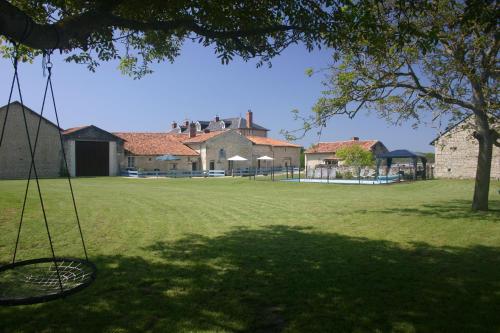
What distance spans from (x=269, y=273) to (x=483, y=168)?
9702 millimetres

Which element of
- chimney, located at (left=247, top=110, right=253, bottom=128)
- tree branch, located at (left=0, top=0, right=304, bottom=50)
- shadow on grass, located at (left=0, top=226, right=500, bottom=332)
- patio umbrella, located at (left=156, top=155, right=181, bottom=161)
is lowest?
shadow on grass, located at (left=0, top=226, right=500, bottom=332)

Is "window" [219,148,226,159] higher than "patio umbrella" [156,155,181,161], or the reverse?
"window" [219,148,226,159]

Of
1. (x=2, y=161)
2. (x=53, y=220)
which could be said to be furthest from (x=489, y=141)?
(x=2, y=161)

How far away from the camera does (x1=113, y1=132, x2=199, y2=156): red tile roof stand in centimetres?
4462

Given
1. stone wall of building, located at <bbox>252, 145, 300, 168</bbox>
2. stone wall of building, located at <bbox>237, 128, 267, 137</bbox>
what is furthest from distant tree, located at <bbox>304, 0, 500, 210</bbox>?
stone wall of building, located at <bbox>237, 128, 267, 137</bbox>

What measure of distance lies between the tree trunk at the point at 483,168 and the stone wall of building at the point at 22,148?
3496cm

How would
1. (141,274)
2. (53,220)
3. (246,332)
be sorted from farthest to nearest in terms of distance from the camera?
(53,220)
(141,274)
(246,332)

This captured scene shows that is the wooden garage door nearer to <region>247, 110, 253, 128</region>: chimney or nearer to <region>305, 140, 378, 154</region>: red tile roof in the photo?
<region>305, 140, 378, 154</region>: red tile roof

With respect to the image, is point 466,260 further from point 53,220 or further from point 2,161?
point 2,161

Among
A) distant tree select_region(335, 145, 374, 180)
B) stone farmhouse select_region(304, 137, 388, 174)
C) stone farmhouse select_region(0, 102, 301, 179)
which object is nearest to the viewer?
stone farmhouse select_region(0, 102, 301, 179)

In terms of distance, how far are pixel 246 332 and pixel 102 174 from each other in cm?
4093

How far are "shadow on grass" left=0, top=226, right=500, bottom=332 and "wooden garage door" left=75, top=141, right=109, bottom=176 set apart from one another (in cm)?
3653

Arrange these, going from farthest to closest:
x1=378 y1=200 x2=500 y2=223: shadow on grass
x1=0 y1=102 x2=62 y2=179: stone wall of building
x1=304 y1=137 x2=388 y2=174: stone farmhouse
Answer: x1=304 y1=137 x2=388 y2=174: stone farmhouse
x1=0 y1=102 x2=62 y2=179: stone wall of building
x1=378 y1=200 x2=500 y2=223: shadow on grass

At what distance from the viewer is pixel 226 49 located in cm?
674
